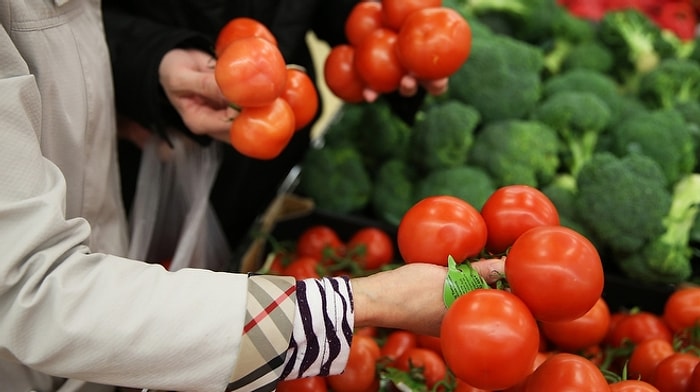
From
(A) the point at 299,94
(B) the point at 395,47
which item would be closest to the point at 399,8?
(B) the point at 395,47

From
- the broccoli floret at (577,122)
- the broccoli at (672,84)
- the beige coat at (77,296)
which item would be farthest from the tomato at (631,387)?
the broccoli at (672,84)

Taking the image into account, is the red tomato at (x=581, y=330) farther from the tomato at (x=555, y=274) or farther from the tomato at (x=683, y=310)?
the tomato at (x=555, y=274)

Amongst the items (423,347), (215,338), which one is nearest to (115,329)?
(215,338)

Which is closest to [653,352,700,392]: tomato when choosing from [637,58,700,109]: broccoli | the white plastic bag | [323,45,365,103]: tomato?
[323,45,365,103]: tomato

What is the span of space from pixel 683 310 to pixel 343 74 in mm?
774

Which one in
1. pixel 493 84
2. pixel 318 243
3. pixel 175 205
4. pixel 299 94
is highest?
pixel 299 94

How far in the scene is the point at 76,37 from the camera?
95 cm

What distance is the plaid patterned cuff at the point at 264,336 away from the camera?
736mm

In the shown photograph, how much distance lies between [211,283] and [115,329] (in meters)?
0.11

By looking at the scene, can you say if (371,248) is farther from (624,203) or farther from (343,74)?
(624,203)

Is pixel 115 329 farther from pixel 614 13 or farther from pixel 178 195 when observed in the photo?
pixel 614 13

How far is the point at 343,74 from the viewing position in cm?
133

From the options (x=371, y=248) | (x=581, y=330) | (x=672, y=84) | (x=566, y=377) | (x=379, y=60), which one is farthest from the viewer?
(x=672, y=84)

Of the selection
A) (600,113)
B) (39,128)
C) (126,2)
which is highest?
(39,128)
